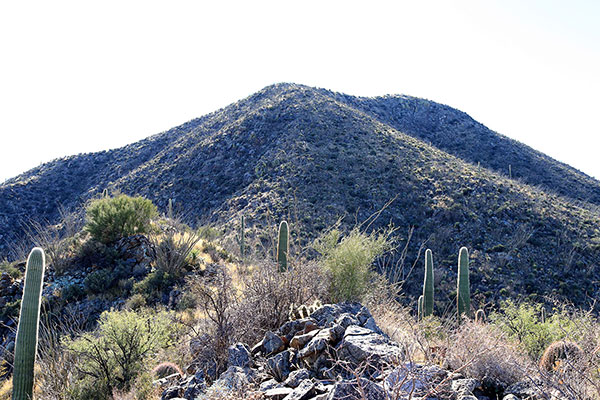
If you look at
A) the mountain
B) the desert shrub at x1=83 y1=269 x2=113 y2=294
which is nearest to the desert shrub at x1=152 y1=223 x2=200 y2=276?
the desert shrub at x1=83 y1=269 x2=113 y2=294

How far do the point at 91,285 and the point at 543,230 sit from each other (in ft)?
82.3

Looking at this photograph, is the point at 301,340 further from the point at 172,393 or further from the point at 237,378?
the point at 172,393

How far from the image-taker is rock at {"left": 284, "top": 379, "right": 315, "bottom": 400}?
132 inches

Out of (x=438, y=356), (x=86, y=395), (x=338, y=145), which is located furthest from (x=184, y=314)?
(x=338, y=145)

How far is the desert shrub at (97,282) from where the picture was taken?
12.4 meters

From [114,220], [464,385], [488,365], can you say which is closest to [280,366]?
[464,385]

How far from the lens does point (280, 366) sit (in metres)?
4.22

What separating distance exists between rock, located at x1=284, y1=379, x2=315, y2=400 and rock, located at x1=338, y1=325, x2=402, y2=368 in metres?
0.52

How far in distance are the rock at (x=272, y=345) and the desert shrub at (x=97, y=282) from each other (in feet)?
31.9

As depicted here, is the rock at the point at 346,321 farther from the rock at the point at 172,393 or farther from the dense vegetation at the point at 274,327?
the rock at the point at 172,393

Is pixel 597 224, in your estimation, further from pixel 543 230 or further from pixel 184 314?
pixel 184 314

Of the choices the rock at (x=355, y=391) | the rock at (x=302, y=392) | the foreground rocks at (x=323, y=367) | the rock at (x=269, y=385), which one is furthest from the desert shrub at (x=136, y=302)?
the rock at (x=355, y=391)

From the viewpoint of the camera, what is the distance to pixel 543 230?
962 inches

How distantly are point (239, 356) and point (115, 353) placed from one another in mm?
3094
